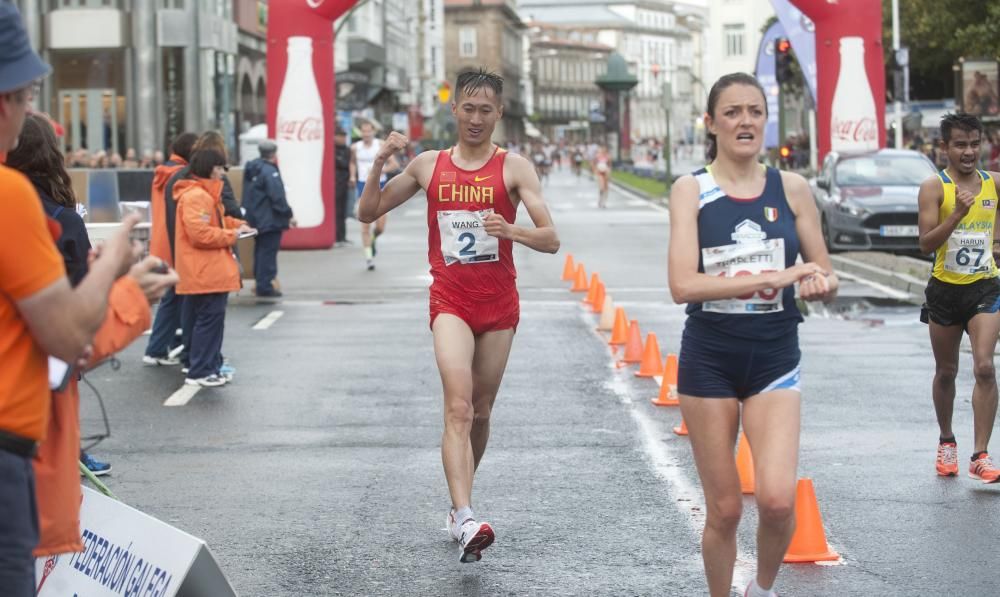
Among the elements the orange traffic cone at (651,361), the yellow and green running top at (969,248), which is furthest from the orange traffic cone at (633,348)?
the yellow and green running top at (969,248)

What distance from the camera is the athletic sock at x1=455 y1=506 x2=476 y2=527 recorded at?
6.54 m

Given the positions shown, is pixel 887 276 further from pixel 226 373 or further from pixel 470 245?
pixel 470 245

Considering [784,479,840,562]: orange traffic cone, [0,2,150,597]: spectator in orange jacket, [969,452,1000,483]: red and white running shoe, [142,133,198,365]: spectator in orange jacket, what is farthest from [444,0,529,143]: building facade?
[0,2,150,597]: spectator in orange jacket

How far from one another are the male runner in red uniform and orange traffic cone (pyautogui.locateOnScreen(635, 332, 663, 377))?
5404 mm

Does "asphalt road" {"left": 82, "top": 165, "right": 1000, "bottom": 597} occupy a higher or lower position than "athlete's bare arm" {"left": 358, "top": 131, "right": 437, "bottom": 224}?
lower

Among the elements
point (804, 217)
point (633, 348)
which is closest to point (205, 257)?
point (633, 348)

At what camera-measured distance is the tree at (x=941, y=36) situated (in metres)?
41.5

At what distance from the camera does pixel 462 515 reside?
656 cm

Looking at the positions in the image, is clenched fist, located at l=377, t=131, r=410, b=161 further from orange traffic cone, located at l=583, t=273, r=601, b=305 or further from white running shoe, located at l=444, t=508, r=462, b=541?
orange traffic cone, located at l=583, t=273, r=601, b=305

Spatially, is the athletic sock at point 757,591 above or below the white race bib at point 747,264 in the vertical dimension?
below

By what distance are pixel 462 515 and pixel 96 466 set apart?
9.76ft

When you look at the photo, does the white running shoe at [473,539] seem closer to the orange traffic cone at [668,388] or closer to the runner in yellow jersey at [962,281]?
the runner in yellow jersey at [962,281]

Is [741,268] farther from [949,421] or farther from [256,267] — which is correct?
[256,267]

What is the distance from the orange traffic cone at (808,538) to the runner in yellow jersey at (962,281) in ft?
5.75
